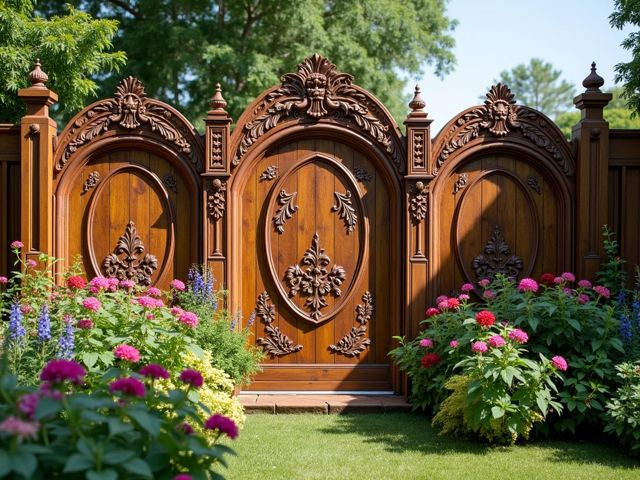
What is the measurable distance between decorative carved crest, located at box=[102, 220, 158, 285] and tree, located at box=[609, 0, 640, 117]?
5095mm

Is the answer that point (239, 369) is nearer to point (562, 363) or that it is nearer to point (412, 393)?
point (412, 393)

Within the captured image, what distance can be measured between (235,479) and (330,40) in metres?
12.7

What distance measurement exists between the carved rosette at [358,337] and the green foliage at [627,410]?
7.33 ft

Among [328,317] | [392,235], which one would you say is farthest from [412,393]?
[392,235]

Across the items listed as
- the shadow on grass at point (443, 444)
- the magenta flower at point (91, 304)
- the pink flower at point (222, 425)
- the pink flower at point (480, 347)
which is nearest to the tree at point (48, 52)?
the magenta flower at point (91, 304)

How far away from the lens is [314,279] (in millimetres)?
6320

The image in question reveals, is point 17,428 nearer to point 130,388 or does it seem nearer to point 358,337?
point 130,388

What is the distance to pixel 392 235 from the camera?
632cm

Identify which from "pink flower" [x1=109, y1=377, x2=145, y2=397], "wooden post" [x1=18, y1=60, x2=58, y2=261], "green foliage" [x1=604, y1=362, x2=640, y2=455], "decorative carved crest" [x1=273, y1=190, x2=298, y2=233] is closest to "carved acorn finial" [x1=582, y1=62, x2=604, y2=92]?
"green foliage" [x1=604, y1=362, x2=640, y2=455]

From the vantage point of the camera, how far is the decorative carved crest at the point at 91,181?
6215mm

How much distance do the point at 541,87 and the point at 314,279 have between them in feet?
137

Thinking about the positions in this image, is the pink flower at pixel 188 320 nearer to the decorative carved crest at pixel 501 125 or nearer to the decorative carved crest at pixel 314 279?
the decorative carved crest at pixel 314 279

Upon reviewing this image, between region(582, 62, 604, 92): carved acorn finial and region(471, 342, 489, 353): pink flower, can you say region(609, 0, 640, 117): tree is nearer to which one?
region(582, 62, 604, 92): carved acorn finial

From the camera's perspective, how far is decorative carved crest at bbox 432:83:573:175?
20.4ft
